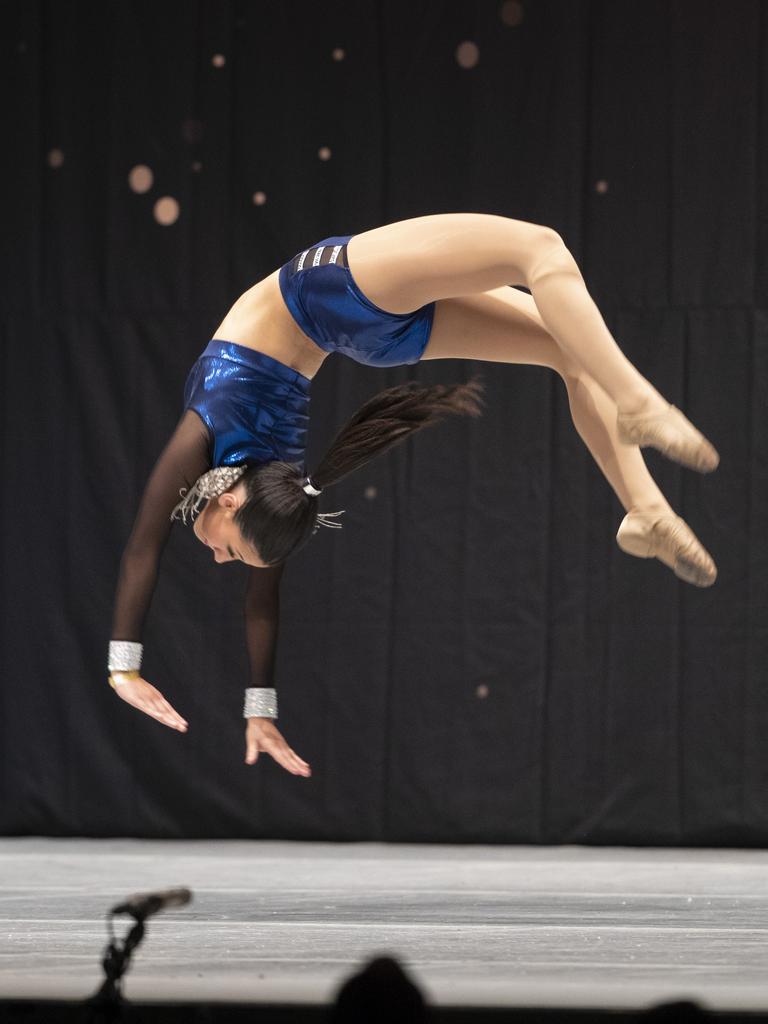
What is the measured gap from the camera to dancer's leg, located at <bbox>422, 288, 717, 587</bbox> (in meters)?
2.92

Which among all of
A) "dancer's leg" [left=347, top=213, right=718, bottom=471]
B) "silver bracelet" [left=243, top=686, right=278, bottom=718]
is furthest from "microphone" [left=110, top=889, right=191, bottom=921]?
"silver bracelet" [left=243, top=686, right=278, bottom=718]

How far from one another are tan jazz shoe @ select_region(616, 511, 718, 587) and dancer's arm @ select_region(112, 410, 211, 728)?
87cm

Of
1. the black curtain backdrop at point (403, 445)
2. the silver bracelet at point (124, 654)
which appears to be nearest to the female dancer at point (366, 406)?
the silver bracelet at point (124, 654)

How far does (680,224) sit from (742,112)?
1.46 feet

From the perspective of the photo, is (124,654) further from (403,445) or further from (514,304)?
(403,445)

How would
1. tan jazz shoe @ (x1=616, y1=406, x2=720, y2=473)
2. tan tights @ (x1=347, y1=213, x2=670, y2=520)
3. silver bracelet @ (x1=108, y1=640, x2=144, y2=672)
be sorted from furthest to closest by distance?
silver bracelet @ (x1=108, y1=640, x2=144, y2=672), tan tights @ (x1=347, y1=213, x2=670, y2=520), tan jazz shoe @ (x1=616, y1=406, x2=720, y2=473)

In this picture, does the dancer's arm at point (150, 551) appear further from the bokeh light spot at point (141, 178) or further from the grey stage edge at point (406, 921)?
the bokeh light spot at point (141, 178)

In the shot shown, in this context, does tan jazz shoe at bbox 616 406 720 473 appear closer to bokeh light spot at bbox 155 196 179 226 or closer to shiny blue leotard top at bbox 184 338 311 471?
shiny blue leotard top at bbox 184 338 311 471

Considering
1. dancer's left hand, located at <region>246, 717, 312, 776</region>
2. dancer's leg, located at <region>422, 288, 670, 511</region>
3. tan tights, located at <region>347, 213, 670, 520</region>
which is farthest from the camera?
dancer's left hand, located at <region>246, 717, 312, 776</region>

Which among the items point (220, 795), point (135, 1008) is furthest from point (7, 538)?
point (135, 1008)

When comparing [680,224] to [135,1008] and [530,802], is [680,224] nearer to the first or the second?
[530,802]

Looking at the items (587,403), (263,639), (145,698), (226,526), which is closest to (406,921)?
(263,639)

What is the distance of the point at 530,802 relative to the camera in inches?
204

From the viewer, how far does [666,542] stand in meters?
2.92
